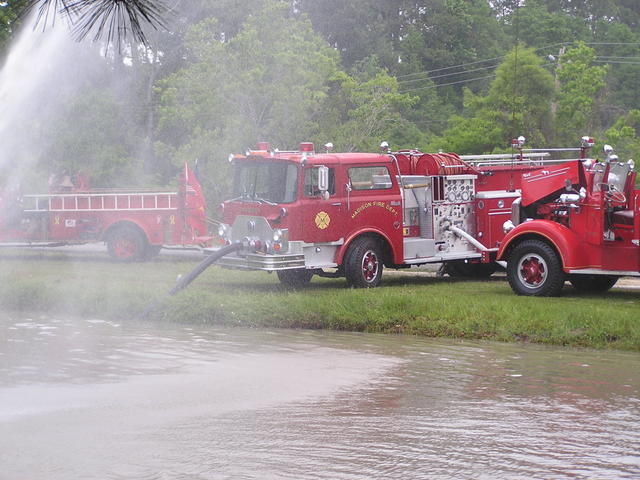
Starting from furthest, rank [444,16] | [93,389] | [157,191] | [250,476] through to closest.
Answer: [444,16] → [157,191] → [93,389] → [250,476]

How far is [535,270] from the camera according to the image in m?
14.9

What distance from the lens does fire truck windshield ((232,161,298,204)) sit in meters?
15.7

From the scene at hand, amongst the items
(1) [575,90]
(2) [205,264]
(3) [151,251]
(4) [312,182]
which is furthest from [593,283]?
(1) [575,90]

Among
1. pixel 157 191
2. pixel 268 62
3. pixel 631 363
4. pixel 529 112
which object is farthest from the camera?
pixel 529 112

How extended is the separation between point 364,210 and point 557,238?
10.1ft

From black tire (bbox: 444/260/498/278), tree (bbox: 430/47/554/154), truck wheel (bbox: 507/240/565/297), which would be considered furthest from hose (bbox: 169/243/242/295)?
tree (bbox: 430/47/554/154)

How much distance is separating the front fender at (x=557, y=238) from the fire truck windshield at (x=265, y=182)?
10.8 feet

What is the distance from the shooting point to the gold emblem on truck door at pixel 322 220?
15.7m

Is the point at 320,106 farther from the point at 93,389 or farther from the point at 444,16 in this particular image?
the point at 93,389

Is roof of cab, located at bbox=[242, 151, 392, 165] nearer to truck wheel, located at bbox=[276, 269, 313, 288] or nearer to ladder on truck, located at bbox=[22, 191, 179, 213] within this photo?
truck wheel, located at bbox=[276, 269, 313, 288]

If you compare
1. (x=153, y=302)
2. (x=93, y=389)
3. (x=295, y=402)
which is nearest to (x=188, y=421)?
(x=295, y=402)

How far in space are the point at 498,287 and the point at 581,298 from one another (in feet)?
6.27

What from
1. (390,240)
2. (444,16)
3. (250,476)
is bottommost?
(250,476)

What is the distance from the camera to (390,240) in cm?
1633
